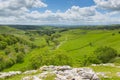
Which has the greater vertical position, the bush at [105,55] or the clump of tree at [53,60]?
the clump of tree at [53,60]

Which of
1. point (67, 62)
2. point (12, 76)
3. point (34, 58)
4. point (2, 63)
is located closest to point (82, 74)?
point (12, 76)

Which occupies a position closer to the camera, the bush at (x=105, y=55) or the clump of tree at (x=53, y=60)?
the clump of tree at (x=53, y=60)

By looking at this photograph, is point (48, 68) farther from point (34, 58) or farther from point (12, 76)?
point (34, 58)

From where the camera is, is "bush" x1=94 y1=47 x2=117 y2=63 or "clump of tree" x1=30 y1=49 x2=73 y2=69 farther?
"bush" x1=94 y1=47 x2=117 y2=63

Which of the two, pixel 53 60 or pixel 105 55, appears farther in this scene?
pixel 105 55

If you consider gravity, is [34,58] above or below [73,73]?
below

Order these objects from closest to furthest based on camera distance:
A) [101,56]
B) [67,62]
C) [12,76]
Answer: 1. [12,76]
2. [67,62]
3. [101,56]

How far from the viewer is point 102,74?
3725cm

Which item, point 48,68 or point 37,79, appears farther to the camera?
point 48,68

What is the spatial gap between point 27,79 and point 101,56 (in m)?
91.2

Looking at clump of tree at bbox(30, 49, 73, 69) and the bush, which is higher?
clump of tree at bbox(30, 49, 73, 69)

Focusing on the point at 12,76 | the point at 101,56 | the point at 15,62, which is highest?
the point at 12,76

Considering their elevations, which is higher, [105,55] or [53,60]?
[53,60]

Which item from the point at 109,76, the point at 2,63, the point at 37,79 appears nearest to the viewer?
the point at 37,79
